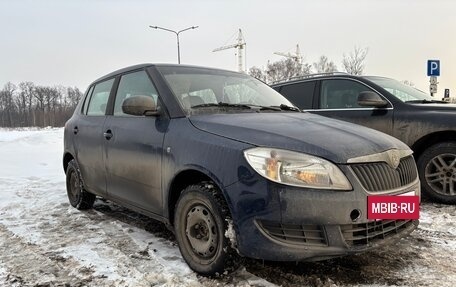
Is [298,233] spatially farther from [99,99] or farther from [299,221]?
[99,99]

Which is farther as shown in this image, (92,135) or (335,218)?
(92,135)

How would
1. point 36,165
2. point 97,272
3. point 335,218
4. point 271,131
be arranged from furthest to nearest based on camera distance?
point 36,165, point 97,272, point 271,131, point 335,218

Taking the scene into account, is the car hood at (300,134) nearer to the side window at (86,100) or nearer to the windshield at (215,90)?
the windshield at (215,90)

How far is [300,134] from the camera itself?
9.25ft

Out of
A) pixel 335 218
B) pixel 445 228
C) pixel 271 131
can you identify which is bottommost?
pixel 445 228

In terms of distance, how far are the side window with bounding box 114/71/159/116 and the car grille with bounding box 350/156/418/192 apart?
1.82m

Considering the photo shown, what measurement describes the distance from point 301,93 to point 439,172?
238 cm

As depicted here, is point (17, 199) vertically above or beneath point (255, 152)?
beneath

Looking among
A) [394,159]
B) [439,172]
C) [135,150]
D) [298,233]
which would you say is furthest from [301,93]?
[298,233]

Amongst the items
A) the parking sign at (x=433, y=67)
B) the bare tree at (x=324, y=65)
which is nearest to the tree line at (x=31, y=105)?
the bare tree at (x=324, y=65)

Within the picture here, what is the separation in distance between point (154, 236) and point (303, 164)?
2.06 meters

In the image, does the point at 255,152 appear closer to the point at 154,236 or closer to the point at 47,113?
the point at 154,236

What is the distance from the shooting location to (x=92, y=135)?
4566mm

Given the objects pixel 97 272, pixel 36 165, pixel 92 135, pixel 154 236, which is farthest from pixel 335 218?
pixel 36 165
